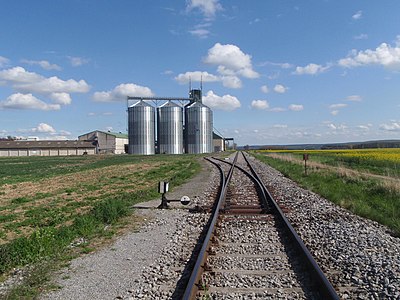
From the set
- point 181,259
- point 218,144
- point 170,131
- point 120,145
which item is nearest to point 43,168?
point 181,259

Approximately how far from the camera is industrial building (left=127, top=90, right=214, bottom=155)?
88562 millimetres

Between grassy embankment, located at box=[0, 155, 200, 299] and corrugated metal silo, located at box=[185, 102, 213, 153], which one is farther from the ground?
corrugated metal silo, located at box=[185, 102, 213, 153]

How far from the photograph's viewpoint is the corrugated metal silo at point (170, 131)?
291 feet

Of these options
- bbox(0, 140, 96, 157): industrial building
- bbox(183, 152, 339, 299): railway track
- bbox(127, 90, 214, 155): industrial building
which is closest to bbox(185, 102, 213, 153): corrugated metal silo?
bbox(127, 90, 214, 155): industrial building

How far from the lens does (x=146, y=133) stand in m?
88.3

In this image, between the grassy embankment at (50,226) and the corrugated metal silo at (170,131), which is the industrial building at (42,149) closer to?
the corrugated metal silo at (170,131)

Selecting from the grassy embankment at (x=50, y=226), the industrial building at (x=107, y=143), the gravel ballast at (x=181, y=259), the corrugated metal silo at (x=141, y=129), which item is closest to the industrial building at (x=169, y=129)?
the corrugated metal silo at (x=141, y=129)

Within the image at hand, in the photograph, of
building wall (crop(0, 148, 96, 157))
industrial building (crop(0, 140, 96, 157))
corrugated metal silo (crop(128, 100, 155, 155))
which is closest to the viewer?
corrugated metal silo (crop(128, 100, 155, 155))

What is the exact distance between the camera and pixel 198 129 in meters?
90.3

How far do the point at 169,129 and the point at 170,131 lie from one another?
51cm

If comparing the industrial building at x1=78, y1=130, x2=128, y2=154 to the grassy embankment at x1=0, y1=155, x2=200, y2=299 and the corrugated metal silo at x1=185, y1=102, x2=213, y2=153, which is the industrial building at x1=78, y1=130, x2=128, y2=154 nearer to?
the corrugated metal silo at x1=185, y1=102, x2=213, y2=153

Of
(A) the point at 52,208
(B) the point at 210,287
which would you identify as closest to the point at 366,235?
(B) the point at 210,287

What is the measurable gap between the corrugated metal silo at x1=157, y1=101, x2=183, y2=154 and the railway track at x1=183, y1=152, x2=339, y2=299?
79280mm

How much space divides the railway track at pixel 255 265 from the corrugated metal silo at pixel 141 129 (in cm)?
7968
